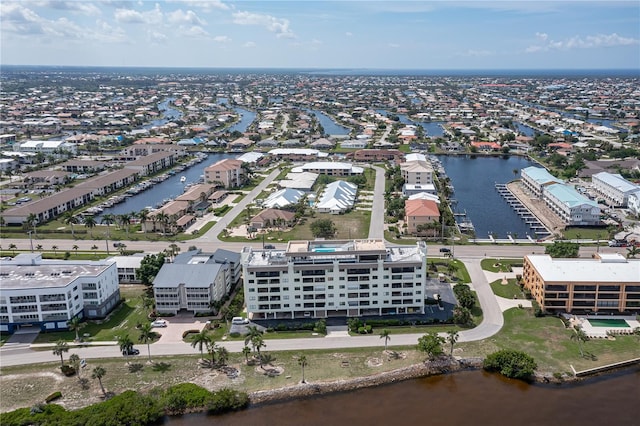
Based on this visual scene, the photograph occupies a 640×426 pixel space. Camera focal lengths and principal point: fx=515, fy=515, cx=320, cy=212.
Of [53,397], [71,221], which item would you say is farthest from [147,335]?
[71,221]

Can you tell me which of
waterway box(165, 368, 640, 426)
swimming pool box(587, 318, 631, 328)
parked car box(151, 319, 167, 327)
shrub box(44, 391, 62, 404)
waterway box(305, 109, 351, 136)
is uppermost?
waterway box(305, 109, 351, 136)

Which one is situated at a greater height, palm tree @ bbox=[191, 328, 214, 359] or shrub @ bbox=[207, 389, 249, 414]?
palm tree @ bbox=[191, 328, 214, 359]

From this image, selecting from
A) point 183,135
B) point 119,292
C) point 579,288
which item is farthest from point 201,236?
point 183,135

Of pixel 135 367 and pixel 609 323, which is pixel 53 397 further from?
pixel 609 323

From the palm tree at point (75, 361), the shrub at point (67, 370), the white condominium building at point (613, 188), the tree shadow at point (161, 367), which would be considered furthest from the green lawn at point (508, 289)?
the white condominium building at point (613, 188)

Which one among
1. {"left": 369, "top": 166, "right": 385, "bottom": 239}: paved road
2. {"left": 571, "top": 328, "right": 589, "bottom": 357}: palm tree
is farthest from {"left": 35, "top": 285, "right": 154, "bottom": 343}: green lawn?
{"left": 571, "top": 328, "right": 589, "bottom": 357}: palm tree

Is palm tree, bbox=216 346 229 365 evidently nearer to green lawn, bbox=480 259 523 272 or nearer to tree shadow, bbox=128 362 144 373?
tree shadow, bbox=128 362 144 373
